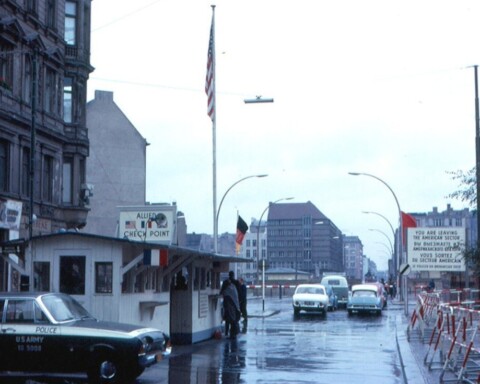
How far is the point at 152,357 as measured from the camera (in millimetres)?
15023

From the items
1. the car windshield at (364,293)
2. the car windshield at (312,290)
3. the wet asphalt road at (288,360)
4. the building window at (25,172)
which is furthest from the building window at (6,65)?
the car windshield at (364,293)

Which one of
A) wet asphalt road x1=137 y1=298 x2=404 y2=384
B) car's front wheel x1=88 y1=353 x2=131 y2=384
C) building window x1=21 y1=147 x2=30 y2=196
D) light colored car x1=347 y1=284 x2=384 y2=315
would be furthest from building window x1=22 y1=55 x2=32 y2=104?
light colored car x1=347 y1=284 x2=384 y2=315

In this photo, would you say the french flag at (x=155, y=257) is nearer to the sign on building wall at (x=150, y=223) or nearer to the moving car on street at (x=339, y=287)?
the sign on building wall at (x=150, y=223)

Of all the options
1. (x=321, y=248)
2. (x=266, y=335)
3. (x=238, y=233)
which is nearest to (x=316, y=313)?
(x=238, y=233)

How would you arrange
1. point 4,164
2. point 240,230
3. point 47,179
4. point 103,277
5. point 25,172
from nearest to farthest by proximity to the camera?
point 103,277
point 4,164
point 25,172
point 47,179
point 240,230

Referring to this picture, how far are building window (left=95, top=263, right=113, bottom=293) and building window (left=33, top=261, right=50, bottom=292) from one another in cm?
116

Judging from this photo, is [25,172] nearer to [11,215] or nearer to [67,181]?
[67,181]

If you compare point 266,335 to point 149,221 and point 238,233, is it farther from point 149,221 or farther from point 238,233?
point 238,233

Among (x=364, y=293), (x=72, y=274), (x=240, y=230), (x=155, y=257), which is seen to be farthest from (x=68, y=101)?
(x=364, y=293)

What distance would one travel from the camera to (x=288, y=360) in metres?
19.7

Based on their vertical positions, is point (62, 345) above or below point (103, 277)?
below

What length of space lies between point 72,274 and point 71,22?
2136 cm

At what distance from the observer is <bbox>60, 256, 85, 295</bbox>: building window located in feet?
62.2

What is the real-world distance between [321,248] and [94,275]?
174979 millimetres
